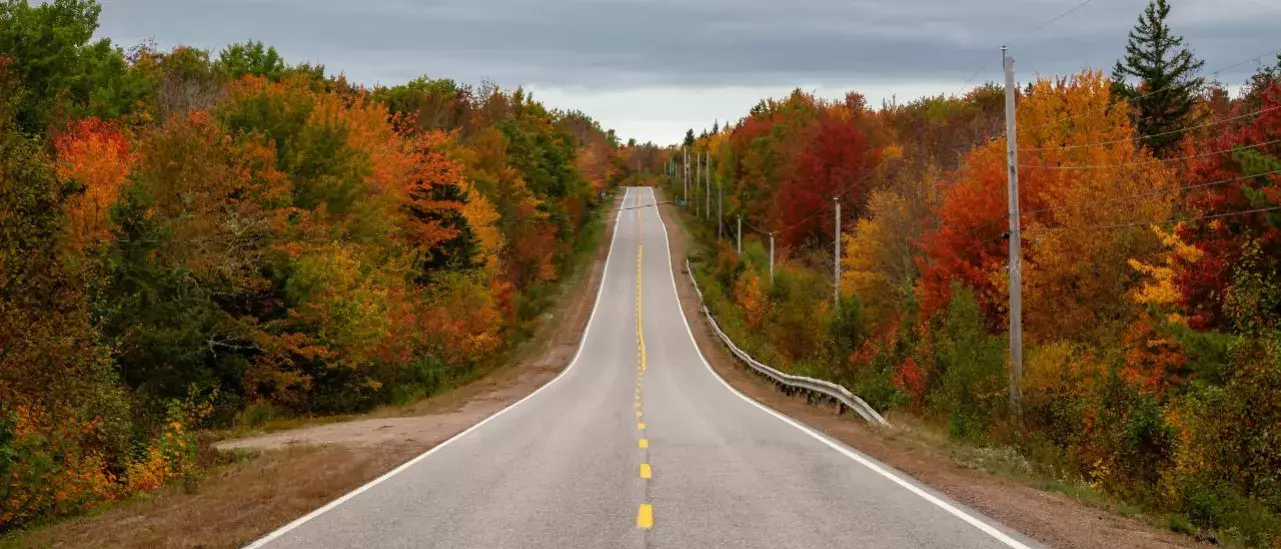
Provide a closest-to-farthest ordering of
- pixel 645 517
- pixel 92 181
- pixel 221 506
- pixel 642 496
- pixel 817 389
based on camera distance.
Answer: pixel 645 517
pixel 642 496
pixel 221 506
pixel 817 389
pixel 92 181

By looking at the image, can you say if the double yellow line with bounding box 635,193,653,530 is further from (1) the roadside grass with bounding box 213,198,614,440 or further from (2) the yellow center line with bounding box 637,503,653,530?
(1) the roadside grass with bounding box 213,198,614,440

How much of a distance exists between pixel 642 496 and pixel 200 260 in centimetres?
2237

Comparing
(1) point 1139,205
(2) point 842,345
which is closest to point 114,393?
(2) point 842,345

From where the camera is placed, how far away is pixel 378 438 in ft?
69.5

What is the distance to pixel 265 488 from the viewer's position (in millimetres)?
13711

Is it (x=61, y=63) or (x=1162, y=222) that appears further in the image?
(x=61, y=63)

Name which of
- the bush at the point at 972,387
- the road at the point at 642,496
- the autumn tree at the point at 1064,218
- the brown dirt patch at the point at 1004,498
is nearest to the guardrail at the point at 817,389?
the brown dirt patch at the point at 1004,498

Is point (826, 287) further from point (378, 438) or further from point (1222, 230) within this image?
point (378, 438)

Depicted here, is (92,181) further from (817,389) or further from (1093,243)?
(1093,243)

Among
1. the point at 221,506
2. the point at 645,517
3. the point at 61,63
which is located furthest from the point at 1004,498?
the point at 61,63

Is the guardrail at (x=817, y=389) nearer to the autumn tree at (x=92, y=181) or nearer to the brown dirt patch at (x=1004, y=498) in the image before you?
the brown dirt patch at (x=1004, y=498)

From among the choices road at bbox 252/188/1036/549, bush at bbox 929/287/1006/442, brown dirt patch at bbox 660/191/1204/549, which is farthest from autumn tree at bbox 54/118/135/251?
bush at bbox 929/287/1006/442

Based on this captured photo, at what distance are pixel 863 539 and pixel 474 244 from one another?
50.2 meters

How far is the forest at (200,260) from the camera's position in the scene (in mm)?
16016
